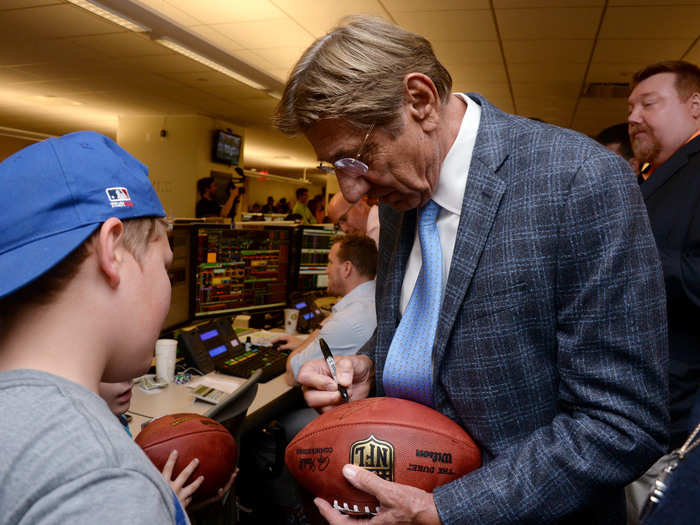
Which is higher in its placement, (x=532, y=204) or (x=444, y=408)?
(x=532, y=204)

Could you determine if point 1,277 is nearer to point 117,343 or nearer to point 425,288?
point 117,343

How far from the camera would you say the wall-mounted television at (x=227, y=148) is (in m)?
9.60

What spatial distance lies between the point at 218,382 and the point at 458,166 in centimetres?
185

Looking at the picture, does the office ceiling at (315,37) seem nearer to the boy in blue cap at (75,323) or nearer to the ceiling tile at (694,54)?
the ceiling tile at (694,54)

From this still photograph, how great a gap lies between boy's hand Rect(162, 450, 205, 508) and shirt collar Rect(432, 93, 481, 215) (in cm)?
103

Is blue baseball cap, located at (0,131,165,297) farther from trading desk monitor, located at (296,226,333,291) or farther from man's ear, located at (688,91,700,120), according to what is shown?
trading desk monitor, located at (296,226,333,291)

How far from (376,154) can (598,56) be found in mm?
5215

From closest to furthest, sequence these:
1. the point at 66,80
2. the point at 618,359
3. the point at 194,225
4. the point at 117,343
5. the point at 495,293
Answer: the point at 117,343
the point at 618,359
the point at 495,293
the point at 194,225
the point at 66,80

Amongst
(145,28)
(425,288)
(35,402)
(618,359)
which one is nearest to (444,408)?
(425,288)

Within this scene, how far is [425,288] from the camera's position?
1.20 m

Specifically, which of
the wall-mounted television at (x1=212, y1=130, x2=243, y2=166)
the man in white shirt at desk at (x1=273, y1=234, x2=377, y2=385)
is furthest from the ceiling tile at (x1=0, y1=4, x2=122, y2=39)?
the wall-mounted television at (x1=212, y1=130, x2=243, y2=166)

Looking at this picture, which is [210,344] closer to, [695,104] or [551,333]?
[551,333]

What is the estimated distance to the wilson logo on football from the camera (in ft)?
3.47

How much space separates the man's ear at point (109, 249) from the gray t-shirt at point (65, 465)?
168mm
